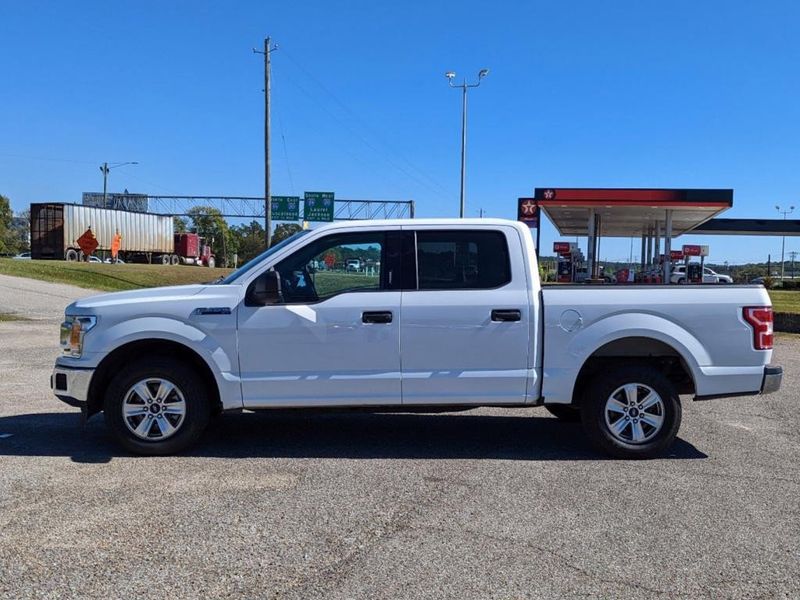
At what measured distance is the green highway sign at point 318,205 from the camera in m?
42.0

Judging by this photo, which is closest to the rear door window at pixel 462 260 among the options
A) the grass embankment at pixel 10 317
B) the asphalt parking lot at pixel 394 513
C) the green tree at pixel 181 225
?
the asphalt parking lot at pixel 394 513

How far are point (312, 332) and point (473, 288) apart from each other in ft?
4.49

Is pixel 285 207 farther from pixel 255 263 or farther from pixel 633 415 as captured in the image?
pixel 633 415

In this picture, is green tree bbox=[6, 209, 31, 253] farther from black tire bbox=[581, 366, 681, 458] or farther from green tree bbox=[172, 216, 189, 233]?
black tire bbox=[581, 366, 681, 458]

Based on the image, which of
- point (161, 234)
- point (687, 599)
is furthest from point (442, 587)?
point (161, 234)

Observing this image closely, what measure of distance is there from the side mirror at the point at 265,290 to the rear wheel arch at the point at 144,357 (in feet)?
2.16

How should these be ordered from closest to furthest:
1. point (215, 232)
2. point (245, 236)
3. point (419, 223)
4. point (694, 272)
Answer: point (419, 223) < point (694, 272) < point (215, 232) < point (245, 236)

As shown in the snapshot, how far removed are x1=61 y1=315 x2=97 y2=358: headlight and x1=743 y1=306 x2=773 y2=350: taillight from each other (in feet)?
17.6

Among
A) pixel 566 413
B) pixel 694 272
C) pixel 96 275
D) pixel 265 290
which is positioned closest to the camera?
pixel 265 290

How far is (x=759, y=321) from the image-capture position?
5.90 m

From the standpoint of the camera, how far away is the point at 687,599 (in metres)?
3.57

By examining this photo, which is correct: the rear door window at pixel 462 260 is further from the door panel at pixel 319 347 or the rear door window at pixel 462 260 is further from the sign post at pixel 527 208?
the sign post at pixel 527 208

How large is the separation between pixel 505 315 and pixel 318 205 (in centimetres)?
3725

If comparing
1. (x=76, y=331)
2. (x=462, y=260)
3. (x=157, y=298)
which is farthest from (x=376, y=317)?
(x=76, y=331)
